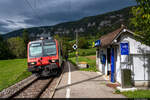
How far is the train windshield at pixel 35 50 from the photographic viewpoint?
504 inches

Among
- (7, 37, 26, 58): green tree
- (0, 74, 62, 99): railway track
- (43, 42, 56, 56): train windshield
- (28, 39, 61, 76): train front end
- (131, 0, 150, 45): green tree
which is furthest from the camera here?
A: (7, 37, 26, 58): green tree

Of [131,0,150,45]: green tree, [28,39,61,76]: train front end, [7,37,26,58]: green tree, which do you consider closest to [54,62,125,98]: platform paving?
[28,39,61,76]: train front end

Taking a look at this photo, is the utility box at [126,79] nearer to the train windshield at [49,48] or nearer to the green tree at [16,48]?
the train windshield at [49,48]

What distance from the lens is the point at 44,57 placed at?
12.6 metres

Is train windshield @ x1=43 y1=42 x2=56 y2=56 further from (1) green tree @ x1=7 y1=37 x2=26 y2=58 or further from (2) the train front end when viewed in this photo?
(1) green tree @ x1=7 y1=37 x2=26 y2=58

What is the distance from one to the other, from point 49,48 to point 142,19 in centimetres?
810

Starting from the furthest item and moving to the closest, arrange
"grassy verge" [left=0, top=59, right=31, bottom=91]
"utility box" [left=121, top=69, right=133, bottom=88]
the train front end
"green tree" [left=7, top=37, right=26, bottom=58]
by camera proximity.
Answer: "green tree" [left=7, top=37, right=26, bottom=58]
the train front end
"grassy verge" [left=0, top=59, right=31, bottom=91]
"utility box" [left=121, top=69, right=133, bottom=88]

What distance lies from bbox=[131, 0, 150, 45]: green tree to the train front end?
7.11 m

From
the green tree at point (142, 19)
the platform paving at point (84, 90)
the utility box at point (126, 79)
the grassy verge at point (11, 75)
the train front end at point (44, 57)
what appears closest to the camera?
the green tree at point (142, 19)

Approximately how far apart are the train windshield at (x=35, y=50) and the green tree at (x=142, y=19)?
8.16 metres

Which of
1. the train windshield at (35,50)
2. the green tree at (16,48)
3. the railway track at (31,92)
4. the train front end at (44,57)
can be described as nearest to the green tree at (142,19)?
the railway track at (31,92)

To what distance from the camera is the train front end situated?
40.5 feet

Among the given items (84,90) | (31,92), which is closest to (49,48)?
(31,92)

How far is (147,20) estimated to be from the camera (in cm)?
641
